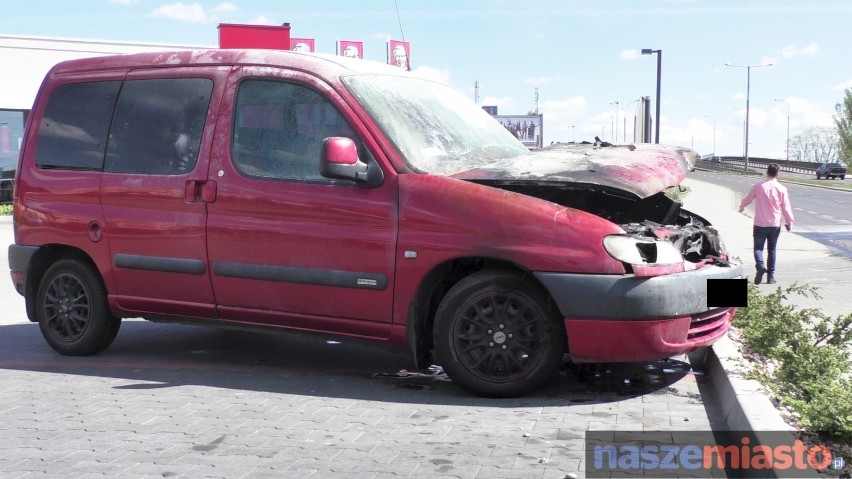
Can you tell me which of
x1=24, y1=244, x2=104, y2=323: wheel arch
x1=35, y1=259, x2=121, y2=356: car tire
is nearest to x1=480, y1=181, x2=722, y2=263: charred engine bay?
x1=35, y1=259, x2=121, y2=356: car tire

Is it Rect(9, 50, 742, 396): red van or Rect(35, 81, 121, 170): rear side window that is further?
Rect(35, 81, 121, 170): rear side window

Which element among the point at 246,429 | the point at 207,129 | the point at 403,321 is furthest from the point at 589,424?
the point at 207,129

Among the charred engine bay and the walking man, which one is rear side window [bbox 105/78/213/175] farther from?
the walking man

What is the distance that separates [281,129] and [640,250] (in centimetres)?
235

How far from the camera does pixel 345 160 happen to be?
→ 19.5ft

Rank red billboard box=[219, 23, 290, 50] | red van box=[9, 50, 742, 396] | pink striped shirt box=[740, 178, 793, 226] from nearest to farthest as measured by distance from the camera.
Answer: red van box=[9, 50, 742, 396] → pink striped shirt box=[740, 178, 793, 226] → red billboard box=[219, 23, 290, 50]

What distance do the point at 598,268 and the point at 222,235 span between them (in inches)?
95.5

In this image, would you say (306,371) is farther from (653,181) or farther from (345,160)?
(653,181)

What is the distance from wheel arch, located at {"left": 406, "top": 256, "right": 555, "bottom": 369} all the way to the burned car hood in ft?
1.63

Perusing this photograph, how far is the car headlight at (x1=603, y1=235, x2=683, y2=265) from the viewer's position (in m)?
5.55

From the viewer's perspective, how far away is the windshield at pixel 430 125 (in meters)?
6.23

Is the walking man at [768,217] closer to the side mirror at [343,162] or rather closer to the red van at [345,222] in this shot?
the red van at [345,222]

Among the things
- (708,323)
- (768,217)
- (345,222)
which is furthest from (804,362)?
(768,217)

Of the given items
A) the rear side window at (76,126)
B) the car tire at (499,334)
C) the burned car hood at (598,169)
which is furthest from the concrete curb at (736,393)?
the rear side window at (76,126)
